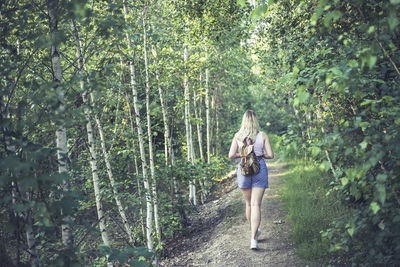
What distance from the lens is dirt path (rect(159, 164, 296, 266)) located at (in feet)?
17.4

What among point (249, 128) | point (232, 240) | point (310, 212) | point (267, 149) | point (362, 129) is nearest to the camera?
point (362, 129)

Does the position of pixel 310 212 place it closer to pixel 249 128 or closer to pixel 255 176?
pixel 255 176

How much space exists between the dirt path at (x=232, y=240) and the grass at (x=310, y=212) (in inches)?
8.7

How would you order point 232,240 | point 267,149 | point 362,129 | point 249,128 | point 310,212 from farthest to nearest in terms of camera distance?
point 232,240, point 310,212, point 249,128, point 267,149, point 362,129

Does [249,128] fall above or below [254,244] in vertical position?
above

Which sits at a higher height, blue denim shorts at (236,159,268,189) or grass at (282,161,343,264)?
blue denim shorts at (236,159,268,189)

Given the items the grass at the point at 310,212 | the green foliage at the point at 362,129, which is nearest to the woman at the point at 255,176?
the grass at the point at 310,212

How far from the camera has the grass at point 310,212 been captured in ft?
15.9

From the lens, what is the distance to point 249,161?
5250 millimetres

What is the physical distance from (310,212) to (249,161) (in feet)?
5.99

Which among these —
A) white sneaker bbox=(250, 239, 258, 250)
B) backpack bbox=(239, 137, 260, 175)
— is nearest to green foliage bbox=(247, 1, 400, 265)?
backpack bbox=(239, 137, 260, 175)

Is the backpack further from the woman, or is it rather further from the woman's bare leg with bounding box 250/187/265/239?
the woman's bare leg with bounding box 250/187/265/239

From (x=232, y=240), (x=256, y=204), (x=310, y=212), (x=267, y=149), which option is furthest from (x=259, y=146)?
(x=232, y=240)

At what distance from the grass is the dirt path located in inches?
8.7
